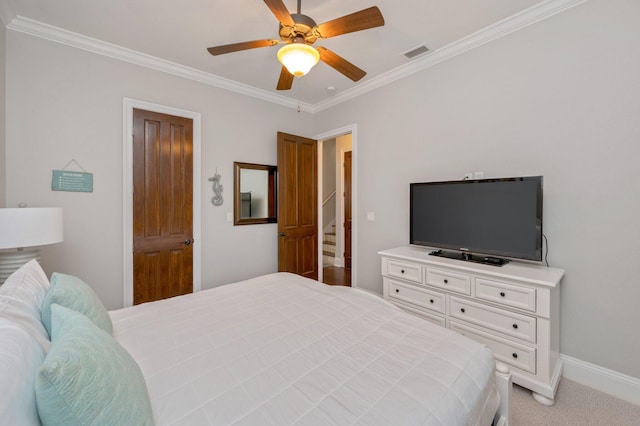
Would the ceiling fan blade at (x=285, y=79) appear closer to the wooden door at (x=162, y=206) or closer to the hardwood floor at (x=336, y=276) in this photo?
the wooden door at (x=162, y=206)

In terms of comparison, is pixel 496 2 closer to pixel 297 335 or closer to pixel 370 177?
pixel 370 177

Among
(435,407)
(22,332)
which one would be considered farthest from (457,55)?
(22,332)

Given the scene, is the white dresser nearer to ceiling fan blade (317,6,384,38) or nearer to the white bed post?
the white bed post

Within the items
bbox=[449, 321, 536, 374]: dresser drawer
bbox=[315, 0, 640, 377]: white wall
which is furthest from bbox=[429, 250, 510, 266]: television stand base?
bbox=[449, 321, 536, 374]: dresser drawer

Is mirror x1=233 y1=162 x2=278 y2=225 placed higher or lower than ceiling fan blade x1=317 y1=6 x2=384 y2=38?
lower

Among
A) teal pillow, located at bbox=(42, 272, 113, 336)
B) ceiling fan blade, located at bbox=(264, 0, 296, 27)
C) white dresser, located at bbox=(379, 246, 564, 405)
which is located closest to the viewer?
teal pillow, located at bbox=(42, 272, 113, 336)

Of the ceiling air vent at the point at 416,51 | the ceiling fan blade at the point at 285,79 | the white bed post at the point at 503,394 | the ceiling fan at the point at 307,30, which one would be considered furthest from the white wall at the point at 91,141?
the white bed post at the point at 503,394

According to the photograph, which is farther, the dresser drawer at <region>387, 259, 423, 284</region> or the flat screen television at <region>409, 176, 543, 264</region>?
the dresser drawer at <region>387, 259, 423, 284</region>

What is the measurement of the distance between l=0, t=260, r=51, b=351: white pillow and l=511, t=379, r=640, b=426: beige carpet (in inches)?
99.3

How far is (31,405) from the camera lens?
667mm

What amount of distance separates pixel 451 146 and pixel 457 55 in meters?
0.89

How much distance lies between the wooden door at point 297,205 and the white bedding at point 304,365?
7.10 feet

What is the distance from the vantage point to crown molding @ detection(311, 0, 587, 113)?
2.15 m

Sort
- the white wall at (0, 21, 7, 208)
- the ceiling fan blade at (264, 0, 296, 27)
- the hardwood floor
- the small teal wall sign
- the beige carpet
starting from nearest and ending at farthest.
→ the ceiling fan blade at (264, 0, 296, 27) < the beige carpet < the white wall at (0, 21, 7, 208) < the small teal wall sign < the hardwood floor
